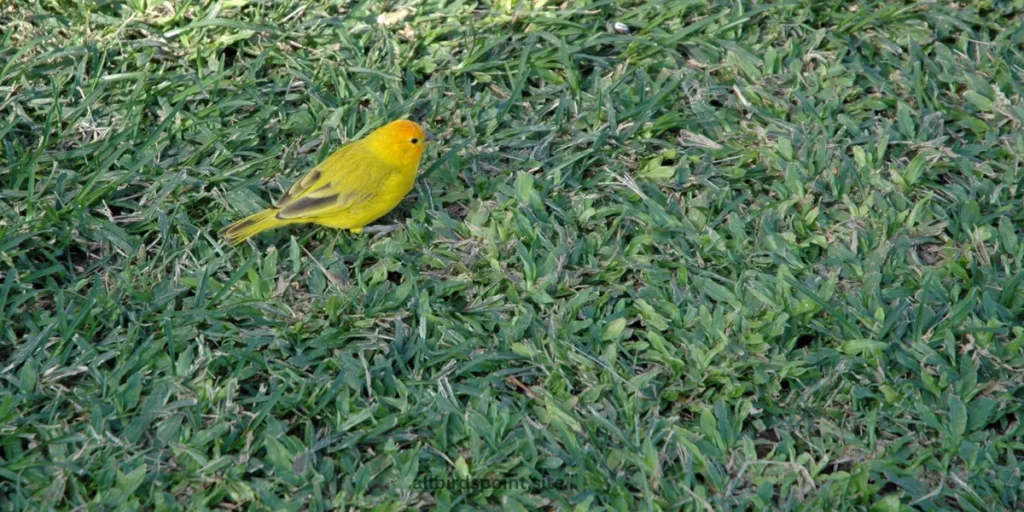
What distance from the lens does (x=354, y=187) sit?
3848 mm

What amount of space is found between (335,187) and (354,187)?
0.30 feet

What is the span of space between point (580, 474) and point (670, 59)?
2419mm

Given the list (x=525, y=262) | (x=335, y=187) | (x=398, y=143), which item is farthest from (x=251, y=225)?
(x=525, y=262)

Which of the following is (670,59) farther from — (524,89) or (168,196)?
(168,196)

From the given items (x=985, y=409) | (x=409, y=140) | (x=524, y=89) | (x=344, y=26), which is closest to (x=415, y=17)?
(x=344, y=26)

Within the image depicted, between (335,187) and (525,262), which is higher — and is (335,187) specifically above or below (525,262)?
above

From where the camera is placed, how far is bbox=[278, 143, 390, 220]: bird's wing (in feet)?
12.5

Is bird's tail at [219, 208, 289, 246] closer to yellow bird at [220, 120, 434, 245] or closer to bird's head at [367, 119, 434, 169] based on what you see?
yellow bird at [220, 120, 434, 245]

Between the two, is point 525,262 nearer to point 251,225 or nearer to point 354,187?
point 354,187

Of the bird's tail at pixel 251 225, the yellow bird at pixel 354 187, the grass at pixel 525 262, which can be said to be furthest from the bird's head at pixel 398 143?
the bird's tail at pixel 251 225

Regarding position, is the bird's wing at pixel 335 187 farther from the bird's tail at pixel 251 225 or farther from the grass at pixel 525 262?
the grass at pixel 525 262

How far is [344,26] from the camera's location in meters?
4.88

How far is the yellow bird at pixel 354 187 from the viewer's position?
3.83m

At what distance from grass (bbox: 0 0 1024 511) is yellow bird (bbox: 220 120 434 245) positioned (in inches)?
5.2
